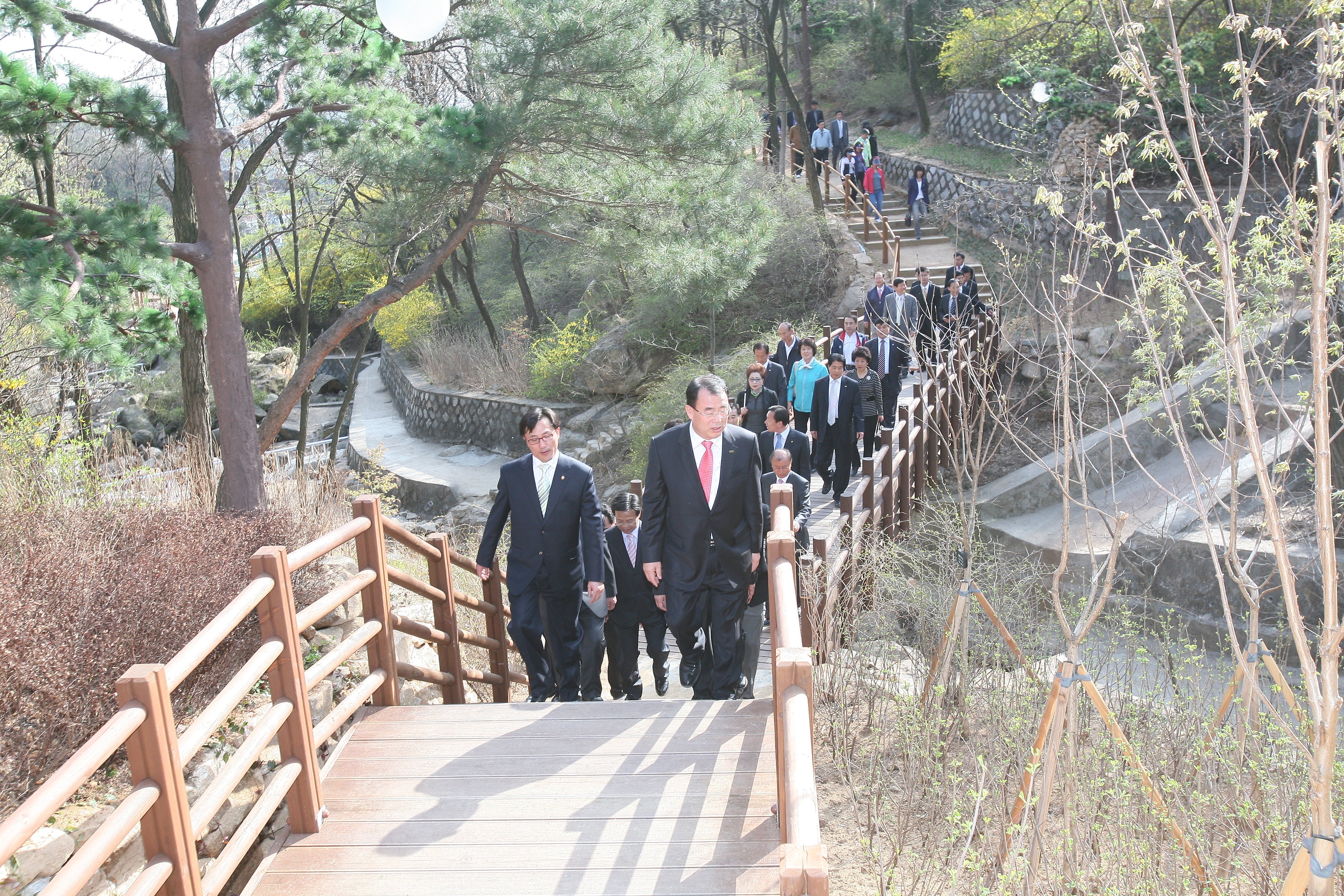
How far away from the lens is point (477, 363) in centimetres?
2092

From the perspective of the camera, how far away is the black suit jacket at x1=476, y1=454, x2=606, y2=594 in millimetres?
5082

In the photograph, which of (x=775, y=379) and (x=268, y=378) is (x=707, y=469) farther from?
(x=268, y=378)

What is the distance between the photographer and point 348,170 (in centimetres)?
954

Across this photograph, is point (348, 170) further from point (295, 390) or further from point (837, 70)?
point (837, 70)

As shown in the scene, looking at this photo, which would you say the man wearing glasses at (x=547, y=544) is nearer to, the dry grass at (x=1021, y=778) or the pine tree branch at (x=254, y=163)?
the dry grass at (x=1021, y=778)

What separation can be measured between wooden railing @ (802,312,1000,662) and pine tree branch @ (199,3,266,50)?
582 cm

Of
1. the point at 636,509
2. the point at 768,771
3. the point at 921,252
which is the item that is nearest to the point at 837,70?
the point at 921,252

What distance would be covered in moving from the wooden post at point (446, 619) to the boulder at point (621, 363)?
11715 mm

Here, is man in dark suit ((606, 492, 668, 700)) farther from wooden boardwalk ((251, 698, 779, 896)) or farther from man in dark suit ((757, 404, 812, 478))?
man in dark suit ((757, 404, 812, 478))

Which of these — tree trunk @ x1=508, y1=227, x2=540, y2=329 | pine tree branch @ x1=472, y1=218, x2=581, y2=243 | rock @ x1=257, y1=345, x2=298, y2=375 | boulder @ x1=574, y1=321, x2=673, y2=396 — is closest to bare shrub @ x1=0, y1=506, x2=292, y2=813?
pine tree branch @ x1=472, y1=218, x2=581, y2=243

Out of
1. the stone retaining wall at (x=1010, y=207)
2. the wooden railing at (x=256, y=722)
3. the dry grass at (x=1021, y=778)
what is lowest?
the dry grass at (x=1021, y=778)

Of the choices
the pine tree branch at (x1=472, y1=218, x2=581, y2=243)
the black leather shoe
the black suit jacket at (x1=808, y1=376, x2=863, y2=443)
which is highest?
the pine tree branch at (x1=472, y1=218, x2=581, y2=243)

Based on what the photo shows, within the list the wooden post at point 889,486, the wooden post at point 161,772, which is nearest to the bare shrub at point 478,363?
the wooden post at point 889,486

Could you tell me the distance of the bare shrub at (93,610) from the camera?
387 centimetres
